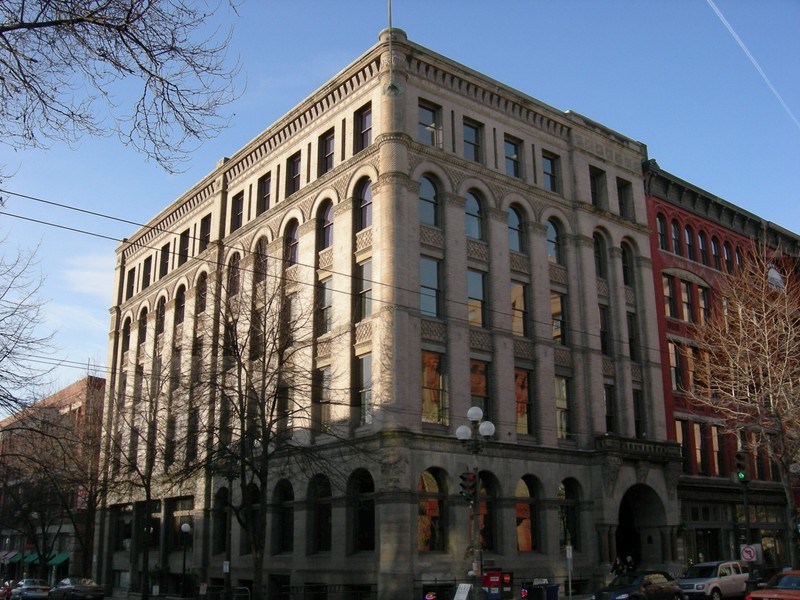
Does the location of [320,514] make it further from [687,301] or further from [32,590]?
[687,301]

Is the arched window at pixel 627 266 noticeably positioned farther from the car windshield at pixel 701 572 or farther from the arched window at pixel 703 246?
the car windshield at pixel 701 572

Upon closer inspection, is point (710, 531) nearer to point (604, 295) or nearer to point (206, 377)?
point (604, 295)

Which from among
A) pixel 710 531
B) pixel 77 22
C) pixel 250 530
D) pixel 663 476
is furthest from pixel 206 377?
pixel 710 531

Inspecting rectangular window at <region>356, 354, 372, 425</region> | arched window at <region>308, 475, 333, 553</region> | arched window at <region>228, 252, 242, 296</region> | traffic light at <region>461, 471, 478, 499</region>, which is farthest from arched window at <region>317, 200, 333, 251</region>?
traffic light at <region>461, 471, 478, 499</region>

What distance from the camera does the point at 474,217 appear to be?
3659 centimetres

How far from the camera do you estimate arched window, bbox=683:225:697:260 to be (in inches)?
1876

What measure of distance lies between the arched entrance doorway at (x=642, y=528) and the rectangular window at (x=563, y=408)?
16.7 ft

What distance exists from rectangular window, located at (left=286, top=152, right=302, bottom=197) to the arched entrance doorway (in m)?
22.3

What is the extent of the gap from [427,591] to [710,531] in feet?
69.0

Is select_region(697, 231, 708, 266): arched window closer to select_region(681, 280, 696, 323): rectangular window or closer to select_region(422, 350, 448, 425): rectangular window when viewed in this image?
select_region(681, 280, 696, 323): rectangular window

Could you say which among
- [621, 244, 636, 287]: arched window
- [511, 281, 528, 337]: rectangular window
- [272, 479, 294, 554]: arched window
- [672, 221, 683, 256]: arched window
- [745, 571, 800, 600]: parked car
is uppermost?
[672, 221, 683, 256]: arched window

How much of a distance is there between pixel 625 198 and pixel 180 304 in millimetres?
27133

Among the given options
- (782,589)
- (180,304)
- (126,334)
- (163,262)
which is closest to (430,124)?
(180,304)

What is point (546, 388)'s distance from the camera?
36.2 m
